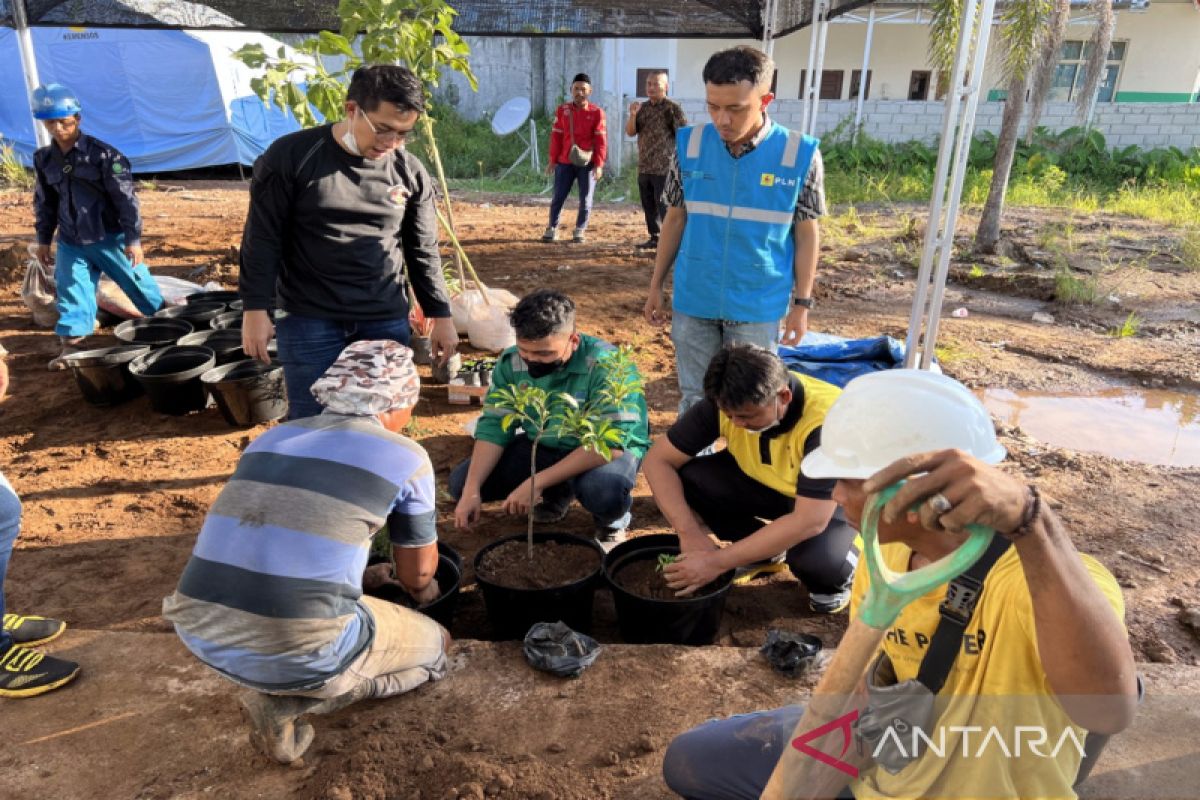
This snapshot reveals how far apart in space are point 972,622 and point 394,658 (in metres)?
1.61

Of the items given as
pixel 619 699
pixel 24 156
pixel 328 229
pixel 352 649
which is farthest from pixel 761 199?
pixel 24 156

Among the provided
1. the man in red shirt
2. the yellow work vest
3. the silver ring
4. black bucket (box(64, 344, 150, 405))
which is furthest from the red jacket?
the silver ring

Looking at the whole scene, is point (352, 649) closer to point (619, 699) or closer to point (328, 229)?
point (619, 699)

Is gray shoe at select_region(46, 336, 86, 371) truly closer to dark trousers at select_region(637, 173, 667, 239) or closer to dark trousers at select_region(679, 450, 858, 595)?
dark trousers at select_region(679, 450, 858, 595)

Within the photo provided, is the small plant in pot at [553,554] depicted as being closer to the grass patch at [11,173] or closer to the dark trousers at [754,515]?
the dark trousers at [754,515]

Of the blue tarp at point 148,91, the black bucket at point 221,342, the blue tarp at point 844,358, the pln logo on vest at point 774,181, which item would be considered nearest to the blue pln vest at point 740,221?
the pln logo on vest at point 774,181

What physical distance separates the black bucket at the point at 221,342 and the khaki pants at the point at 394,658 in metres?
3.13

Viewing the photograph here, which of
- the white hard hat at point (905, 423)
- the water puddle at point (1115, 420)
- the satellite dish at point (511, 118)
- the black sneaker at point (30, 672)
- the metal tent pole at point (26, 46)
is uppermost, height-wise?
the metal tent pole at point (26, 46)

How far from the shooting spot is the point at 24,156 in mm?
13586

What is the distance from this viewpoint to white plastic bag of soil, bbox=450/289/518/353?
218 inches

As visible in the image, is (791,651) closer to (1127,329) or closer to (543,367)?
(543,367)

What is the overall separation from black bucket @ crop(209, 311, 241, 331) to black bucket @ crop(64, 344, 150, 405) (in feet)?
1.94

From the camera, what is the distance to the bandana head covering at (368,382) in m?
2.10

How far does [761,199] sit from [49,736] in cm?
302
